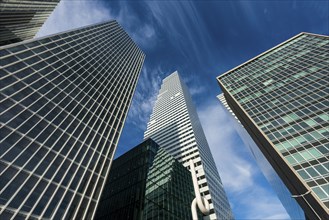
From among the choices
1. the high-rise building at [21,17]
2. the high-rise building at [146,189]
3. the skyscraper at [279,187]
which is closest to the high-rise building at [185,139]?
the high-rise building at [146,189]

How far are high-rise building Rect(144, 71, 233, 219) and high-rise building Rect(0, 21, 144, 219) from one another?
35311 mm

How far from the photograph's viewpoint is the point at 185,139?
3698 inches

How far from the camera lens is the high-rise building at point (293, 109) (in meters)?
33.5

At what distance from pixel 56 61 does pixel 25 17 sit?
51.8 meters

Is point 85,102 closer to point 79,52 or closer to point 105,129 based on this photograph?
point 105,129

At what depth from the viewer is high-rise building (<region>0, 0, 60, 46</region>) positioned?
244 feet

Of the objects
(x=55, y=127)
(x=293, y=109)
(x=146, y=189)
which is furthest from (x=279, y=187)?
(x=55, y=127)

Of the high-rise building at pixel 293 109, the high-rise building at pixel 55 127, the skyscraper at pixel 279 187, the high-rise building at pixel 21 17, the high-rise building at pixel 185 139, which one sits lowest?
the skyscraper at pixel 279 187

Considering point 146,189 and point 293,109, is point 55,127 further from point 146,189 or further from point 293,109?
point 293,109

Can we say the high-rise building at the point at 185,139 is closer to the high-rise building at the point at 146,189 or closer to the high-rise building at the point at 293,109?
the high-rise building at the point at 146,189

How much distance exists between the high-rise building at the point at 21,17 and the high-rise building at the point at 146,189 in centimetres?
7206

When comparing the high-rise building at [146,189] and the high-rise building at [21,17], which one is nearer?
the high-rise building at [146,189]

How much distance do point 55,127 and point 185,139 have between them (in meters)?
62.3

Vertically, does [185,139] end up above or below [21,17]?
below
